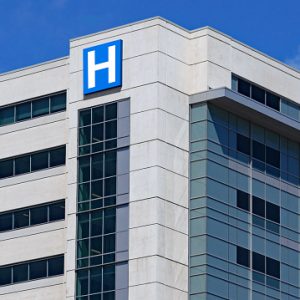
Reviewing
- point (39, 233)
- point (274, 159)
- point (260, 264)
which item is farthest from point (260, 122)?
point (39, 233)

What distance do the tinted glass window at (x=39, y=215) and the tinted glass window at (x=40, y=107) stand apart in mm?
6215

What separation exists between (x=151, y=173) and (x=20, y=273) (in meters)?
11.4

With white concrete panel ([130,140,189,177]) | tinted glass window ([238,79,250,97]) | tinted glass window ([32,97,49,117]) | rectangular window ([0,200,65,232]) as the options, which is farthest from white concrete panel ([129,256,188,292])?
tinted glass window ([32,97,49,117])

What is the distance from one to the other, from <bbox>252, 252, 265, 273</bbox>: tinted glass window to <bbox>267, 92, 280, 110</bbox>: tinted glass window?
9.95m

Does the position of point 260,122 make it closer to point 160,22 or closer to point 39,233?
point 160,22

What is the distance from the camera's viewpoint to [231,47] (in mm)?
95312

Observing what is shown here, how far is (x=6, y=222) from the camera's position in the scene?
96625 millimetres

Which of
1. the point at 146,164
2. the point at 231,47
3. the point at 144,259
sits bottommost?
the point at 144,259

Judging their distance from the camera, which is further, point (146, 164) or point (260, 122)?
point (260, 122)

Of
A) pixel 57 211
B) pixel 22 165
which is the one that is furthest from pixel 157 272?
pixel 22 165

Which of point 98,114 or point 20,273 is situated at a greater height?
point 98,114

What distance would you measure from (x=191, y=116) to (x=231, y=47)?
217 inches

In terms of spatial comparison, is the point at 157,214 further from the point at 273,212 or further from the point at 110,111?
the point at 273,212

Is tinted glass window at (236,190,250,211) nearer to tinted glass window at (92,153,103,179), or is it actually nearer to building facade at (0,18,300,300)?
building facade at (0,18,300,300)
